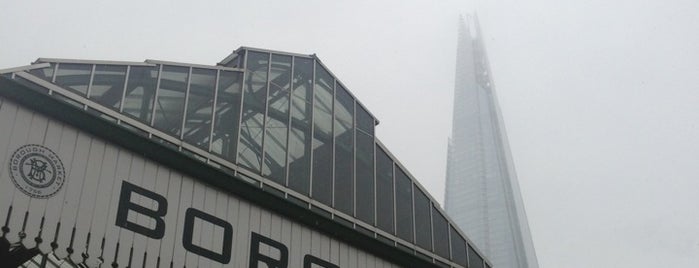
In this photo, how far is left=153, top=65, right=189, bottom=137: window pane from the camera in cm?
1627

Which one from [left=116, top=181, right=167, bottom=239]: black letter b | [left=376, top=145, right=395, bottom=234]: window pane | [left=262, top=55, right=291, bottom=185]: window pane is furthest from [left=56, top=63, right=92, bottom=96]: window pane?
[left=376, top=145, right=395, bottom=234]: window pane

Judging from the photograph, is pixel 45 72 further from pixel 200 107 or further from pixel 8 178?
pixel 200 107

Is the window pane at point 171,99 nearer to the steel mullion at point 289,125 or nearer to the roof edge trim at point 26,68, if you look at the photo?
the roof edge trim at point 26,68

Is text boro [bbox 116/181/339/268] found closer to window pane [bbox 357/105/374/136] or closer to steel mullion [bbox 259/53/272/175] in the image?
steel mullion [bbox 259/53/272/175]

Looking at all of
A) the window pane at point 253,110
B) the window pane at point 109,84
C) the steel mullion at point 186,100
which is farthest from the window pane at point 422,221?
the window pane at point 109,84

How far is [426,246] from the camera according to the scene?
21.2 m

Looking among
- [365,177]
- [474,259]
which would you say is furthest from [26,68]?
[474,259]

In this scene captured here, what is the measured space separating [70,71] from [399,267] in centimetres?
933

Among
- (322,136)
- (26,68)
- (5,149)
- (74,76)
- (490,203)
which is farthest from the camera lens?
(490,203)

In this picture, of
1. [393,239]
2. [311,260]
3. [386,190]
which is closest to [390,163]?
[386,190]

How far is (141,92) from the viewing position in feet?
53.8

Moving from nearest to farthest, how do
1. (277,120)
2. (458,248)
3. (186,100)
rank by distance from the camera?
(186,100), (277,120), (458,248)

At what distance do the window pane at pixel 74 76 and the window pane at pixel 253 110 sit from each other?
384 cm

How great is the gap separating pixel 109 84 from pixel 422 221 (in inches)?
412
